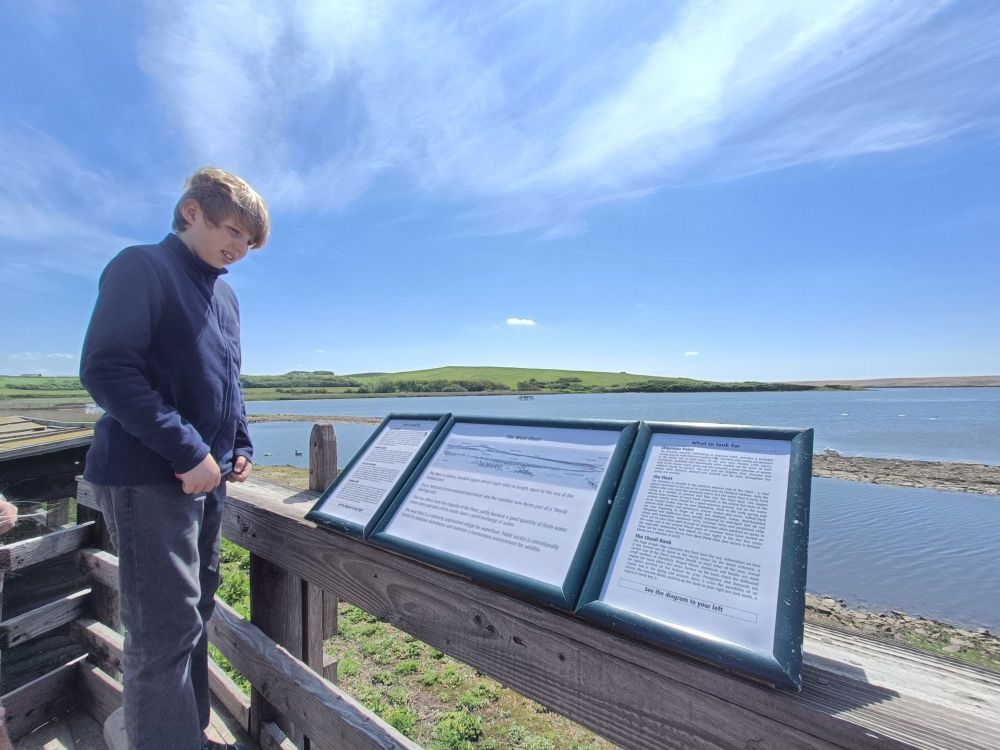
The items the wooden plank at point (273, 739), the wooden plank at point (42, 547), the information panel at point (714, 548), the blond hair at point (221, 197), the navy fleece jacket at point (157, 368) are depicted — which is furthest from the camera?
the wooden plank at point (42, 547)

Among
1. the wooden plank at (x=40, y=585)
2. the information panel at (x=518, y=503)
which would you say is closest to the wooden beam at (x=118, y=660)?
the wooden plank at (x=40, y=585)

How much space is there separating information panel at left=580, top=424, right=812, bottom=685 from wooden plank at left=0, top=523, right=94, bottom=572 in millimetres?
3050

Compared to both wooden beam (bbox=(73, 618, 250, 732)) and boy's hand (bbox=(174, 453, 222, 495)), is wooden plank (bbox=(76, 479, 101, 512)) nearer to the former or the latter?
wooden beam (bbox=(73, 618, 250, 732))

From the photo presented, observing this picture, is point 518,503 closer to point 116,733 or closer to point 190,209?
point 190,209

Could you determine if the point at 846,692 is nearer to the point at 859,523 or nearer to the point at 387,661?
the point at 387,661

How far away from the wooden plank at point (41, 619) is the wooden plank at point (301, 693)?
1258 mm

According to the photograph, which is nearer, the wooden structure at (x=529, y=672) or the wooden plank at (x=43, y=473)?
the wooden structure at (x=529, y=672)

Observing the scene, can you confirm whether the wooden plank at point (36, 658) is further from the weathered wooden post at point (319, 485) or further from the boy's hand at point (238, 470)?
the boy's hand at point (238, 470)

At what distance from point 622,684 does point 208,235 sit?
1989 millimetres

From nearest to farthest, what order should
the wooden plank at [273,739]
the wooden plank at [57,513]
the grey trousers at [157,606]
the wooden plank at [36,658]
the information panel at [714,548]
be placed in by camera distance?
the information panel at [714,548]
the grey trousers at [157,606]
the wooden plank at [273,739]
the wooden plank at [36,658]
the wooden plank at [57,513]

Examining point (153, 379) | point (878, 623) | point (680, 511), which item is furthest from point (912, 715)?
point (878, 623)

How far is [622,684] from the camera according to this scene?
3.77 ft

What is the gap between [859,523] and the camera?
46.3 feet

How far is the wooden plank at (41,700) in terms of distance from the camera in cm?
276
